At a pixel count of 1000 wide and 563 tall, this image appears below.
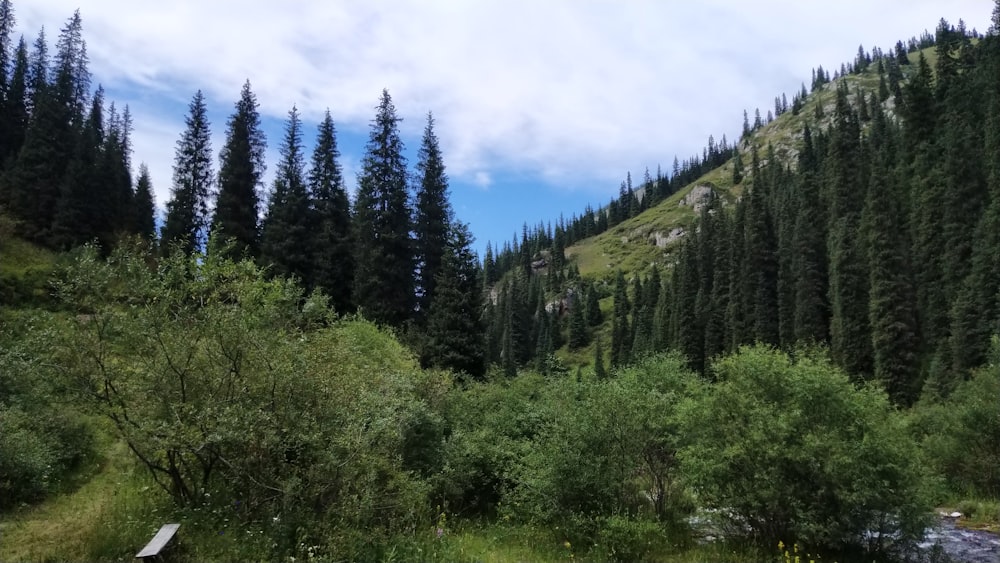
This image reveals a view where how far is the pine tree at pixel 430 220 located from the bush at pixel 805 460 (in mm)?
28701

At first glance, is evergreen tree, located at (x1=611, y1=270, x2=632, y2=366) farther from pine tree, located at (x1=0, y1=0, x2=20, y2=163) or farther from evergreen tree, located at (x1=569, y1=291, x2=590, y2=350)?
pine tree, located at (x1=0, y1=0, x2=20, y2=163)

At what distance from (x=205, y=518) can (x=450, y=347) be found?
2417 centimetres

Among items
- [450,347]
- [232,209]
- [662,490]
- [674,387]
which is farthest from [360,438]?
[232,209]

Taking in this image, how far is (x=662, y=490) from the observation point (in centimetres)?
1480

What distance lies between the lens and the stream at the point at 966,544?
49.1ft

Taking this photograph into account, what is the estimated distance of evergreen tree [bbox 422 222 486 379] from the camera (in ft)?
112

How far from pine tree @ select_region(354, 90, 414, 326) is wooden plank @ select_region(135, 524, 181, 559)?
84.7ft

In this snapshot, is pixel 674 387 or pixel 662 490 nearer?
pixel 662 490

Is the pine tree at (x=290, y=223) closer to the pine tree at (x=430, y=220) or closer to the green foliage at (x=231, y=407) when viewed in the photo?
the pine tree at (x=430, y=220)

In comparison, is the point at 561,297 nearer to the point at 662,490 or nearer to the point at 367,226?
the point at 367,226

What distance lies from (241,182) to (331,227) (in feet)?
27.4

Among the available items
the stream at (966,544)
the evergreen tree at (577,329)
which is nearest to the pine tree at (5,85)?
the stream at (966,544)

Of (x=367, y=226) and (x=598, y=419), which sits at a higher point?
(x=367, y=226)

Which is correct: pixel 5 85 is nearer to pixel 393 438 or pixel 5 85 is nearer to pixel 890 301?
pixel 393 438
